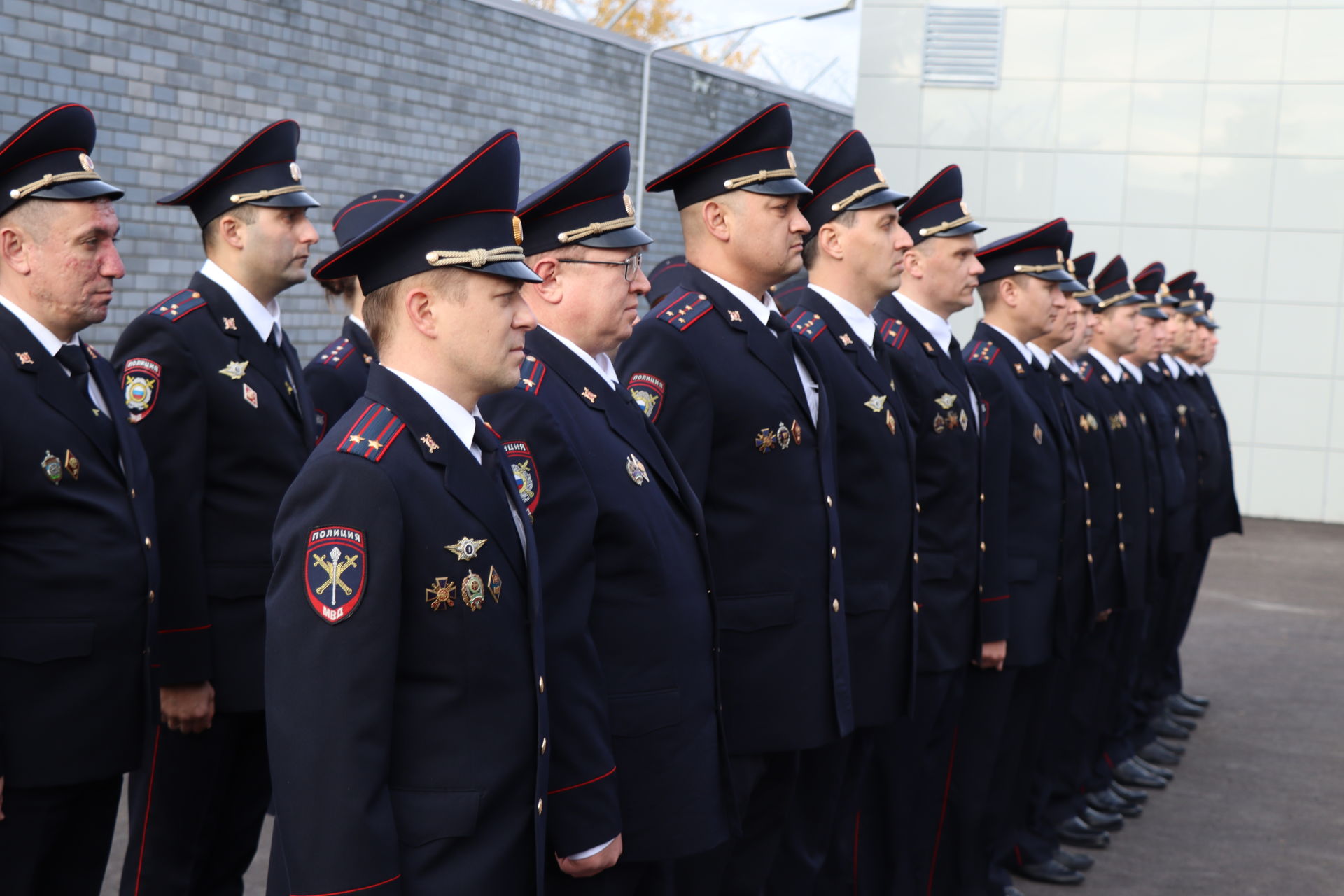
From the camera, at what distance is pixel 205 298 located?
3197mm

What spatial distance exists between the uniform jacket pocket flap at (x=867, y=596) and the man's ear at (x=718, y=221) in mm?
881

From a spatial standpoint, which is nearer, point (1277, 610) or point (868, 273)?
point (868, 273)

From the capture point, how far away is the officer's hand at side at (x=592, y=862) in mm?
2131

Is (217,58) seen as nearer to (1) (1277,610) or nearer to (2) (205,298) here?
(2) (205,298)

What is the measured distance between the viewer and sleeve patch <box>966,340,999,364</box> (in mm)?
4094

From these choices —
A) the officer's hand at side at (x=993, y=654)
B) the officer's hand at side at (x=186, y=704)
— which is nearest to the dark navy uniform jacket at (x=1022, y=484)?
the officer's hand at side at (x=993, y=654)

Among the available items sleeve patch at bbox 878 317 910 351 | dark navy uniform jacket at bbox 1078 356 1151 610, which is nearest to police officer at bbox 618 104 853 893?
sleeve patch at bbox 878 317 910 351

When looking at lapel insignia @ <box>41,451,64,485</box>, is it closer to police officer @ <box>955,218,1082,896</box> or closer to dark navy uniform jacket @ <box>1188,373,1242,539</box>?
police officer @ <box>955,218,1082,896</box>

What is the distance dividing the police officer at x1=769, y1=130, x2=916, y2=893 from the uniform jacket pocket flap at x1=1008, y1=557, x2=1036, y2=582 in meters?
0.80

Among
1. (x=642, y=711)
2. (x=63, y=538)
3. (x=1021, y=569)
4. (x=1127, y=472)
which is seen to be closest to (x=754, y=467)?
(x=642, y=711)

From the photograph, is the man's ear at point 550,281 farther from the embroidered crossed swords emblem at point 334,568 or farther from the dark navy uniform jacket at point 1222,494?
the dark navy uniform jacket at point 1222,494

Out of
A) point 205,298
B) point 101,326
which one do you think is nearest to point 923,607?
point 205,298

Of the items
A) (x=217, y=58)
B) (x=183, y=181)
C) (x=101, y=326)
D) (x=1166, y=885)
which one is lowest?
(x=1166, y=885)

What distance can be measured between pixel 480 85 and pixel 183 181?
2.89 meters
